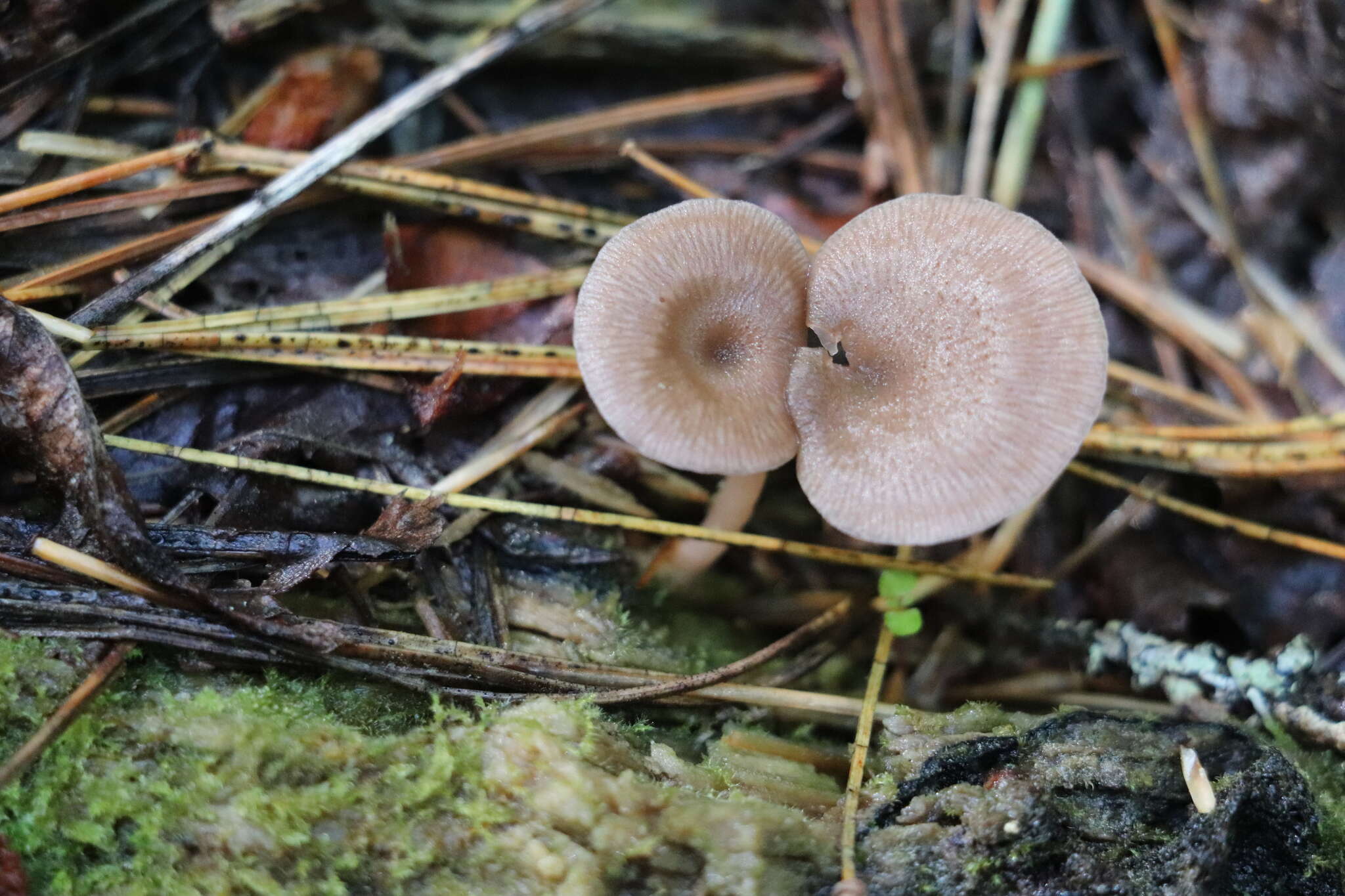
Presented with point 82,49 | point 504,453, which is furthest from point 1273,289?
point 82,49

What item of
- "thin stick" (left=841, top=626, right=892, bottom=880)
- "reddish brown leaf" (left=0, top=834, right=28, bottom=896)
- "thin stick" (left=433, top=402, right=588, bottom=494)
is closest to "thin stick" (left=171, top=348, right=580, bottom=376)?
"thin stick" (left=433, top=402, right=588, bottom=494)

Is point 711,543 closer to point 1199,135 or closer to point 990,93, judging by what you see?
point 990,93

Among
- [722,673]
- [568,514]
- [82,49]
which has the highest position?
[82,49]

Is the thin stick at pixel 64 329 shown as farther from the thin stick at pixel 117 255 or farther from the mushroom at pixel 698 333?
the mushroom at pixel 698 333

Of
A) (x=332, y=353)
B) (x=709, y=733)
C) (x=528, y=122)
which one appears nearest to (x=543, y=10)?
(x=528, y=122)

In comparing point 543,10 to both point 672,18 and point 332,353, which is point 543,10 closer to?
point 672,18

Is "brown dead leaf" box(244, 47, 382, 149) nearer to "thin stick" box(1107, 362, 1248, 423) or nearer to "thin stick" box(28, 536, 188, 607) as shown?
"thin stick" box(28, 536, 188, 607)
